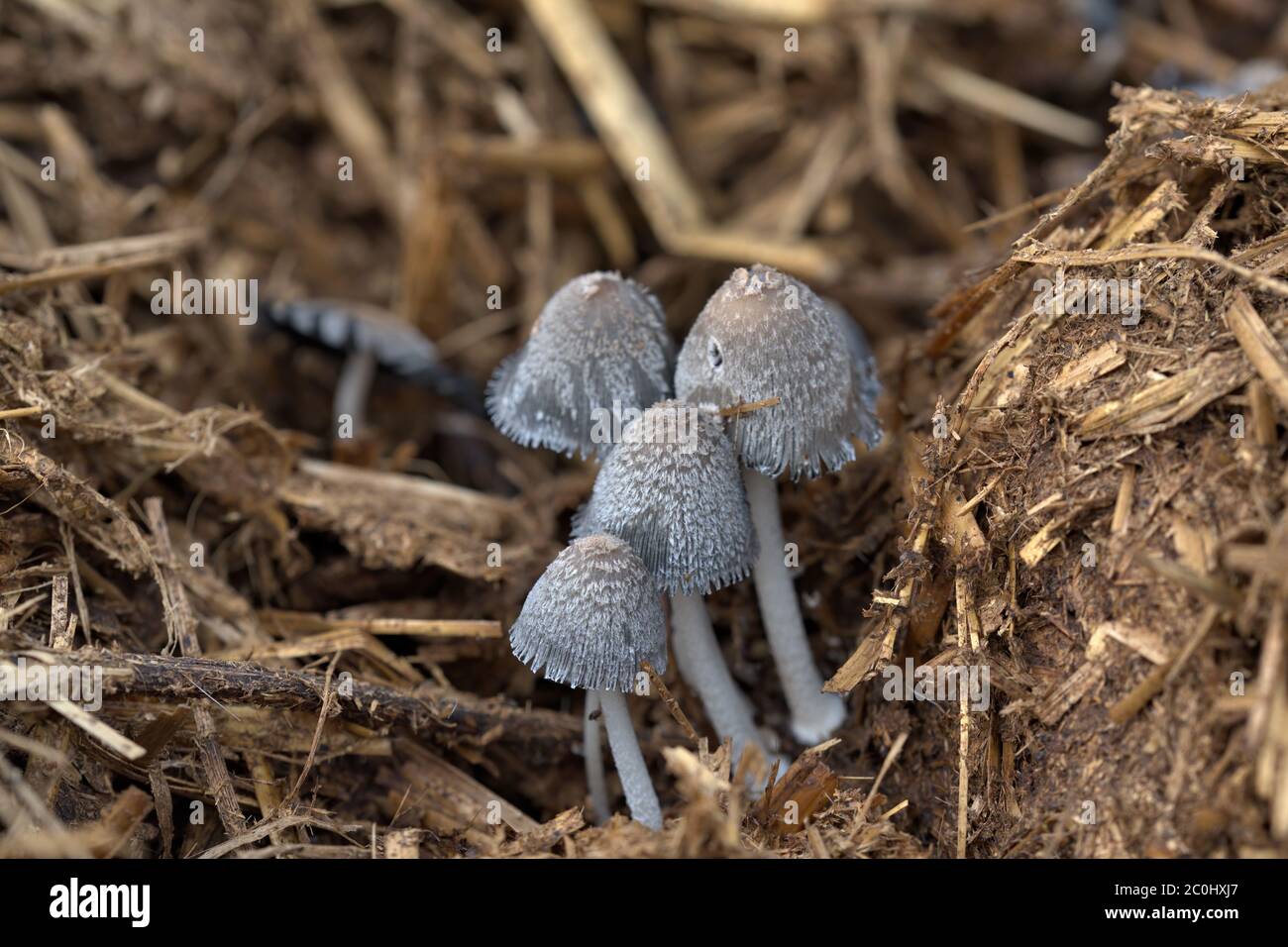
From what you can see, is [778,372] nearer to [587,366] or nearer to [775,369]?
[775,369]

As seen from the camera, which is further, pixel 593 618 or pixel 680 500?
pixel 680 500

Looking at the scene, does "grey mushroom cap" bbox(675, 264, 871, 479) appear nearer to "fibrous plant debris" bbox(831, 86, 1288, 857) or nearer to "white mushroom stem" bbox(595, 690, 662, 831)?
"fibrous plant debris" bbox(831, 86, 1288, 857)

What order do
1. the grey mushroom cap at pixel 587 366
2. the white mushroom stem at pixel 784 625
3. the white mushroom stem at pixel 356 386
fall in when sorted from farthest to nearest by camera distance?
the white mushroom stem at pixel 356 386
the white mushroom stem at pixel 784 625
the grey mushroom cap at pixel 587 366

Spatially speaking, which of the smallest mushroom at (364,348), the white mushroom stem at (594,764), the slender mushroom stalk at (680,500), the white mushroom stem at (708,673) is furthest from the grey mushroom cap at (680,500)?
the smallest mushroom at (364,348)

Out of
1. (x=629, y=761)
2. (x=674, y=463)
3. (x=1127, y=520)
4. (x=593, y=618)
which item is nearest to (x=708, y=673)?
(x=629, y=761)

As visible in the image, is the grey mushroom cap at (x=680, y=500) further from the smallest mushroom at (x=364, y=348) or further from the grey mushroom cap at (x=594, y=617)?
the smallest mushroom at (x=364, y=348)

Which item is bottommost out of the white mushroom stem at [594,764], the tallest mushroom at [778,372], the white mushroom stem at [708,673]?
the white mushroom stem at [594,764]

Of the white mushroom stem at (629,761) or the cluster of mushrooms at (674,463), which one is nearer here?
the cluster of mushrooms at (674,463)
